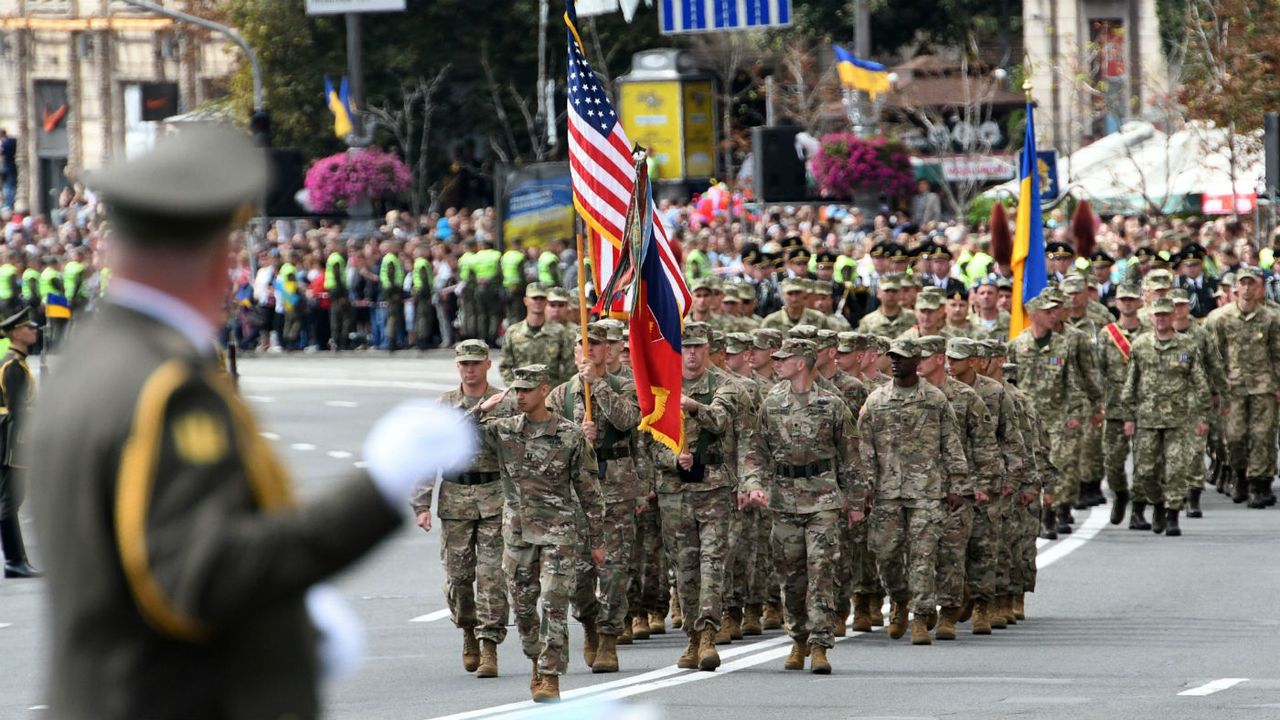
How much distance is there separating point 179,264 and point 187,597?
0.55 metres

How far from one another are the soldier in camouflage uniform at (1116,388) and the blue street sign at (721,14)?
37.3ft

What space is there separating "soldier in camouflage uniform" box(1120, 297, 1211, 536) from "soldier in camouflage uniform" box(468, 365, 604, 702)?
777cm

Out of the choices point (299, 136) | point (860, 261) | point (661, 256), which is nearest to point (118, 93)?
point (299, 136)

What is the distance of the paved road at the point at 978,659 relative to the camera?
38.8ft

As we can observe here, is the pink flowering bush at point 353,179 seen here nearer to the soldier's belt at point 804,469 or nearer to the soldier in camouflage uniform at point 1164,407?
the soldier in camouflage uniform at point 1164,407

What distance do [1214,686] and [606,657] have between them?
3.43 metres

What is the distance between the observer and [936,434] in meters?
14.5

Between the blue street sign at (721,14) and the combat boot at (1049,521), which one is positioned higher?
the blue street sign at (721,14)

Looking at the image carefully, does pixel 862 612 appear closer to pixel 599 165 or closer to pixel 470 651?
pixel 470 651

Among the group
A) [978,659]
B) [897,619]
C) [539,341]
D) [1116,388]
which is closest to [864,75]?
[539,341]

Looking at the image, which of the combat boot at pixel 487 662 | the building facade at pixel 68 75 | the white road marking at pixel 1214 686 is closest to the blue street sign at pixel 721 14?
the combat boot at pixel 487 662

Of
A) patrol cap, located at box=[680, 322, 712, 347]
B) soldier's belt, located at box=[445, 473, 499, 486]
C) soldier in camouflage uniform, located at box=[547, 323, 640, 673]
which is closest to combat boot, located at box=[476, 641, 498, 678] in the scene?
soldier in camouflage uniform, located at box=[547, 323, 640, 673]

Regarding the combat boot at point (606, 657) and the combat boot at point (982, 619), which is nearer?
the combat boot at point (606, 657)

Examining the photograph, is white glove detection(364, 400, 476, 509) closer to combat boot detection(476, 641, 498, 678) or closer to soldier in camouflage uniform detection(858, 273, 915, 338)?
combat boot detection(476, 641, 498, 678)
